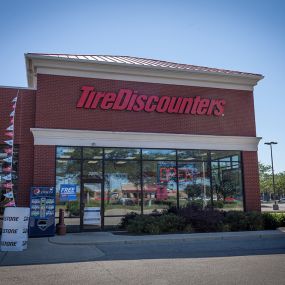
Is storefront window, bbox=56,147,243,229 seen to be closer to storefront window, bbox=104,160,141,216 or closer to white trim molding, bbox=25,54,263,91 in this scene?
storefront window, bbox=104,160,141,216

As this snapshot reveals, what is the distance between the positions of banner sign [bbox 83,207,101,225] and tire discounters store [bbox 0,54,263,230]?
0.44ft

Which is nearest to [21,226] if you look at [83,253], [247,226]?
[83,253]

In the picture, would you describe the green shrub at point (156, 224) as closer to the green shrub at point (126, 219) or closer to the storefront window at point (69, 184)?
the green shrub at point (126, 219)

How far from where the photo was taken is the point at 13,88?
684 inches

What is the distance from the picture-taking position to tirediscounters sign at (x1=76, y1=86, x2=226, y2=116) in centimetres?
1788

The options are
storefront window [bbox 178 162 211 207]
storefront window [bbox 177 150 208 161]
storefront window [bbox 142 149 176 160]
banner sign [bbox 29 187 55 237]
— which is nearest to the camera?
banner sign [bbox 29 187 55 237]

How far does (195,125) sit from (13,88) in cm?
890

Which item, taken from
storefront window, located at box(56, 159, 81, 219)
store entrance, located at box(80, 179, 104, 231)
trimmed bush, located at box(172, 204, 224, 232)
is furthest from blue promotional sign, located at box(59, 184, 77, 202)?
trimmed bush, located at box(172, 204, 224, 232)

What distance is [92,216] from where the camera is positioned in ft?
56.6

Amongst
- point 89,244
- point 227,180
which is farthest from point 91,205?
point 227,180

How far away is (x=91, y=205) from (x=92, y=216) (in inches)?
19.3

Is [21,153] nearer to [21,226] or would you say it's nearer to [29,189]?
[29,189]

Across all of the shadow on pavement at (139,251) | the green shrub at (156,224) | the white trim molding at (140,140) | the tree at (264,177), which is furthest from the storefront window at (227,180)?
the tree at (264,177)

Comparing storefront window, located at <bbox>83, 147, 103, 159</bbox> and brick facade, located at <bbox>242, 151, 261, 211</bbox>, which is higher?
storefront window, located at <bbox>83, 147, 103, 159</bbox>
